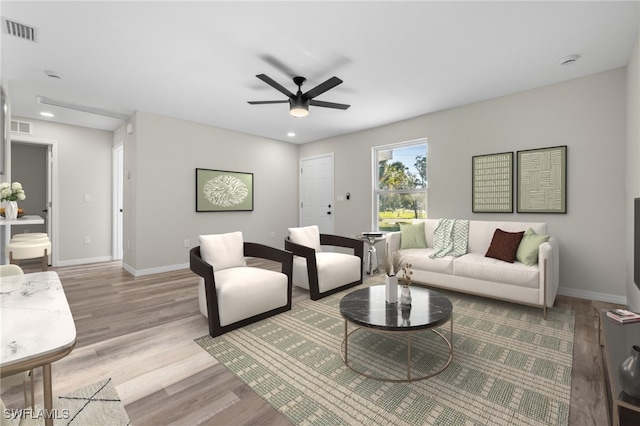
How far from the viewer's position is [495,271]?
303 centimetres

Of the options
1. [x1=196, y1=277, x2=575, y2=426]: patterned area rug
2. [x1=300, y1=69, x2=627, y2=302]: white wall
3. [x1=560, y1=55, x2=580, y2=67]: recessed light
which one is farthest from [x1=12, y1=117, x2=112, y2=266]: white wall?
[x1=560, y1=55, x2=580, y2=67]: recessed light

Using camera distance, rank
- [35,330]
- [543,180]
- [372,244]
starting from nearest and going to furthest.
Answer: [35,330]
[543,180]
[372,244]

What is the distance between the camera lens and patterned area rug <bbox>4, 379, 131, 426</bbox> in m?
1.50

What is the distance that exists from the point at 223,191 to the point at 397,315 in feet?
14.1

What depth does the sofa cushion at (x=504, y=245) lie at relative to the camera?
3.19 meters

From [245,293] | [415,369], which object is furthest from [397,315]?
[245,293]

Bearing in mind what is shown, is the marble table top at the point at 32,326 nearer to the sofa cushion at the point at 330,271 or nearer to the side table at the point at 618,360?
the side table at the point at 618,360

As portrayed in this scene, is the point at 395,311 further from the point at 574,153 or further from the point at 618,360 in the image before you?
the point at 574,153

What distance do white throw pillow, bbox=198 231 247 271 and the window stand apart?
2760 mm

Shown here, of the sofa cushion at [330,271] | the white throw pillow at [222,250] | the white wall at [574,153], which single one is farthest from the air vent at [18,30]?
the white wall at [574,153]

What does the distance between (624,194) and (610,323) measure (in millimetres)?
2102

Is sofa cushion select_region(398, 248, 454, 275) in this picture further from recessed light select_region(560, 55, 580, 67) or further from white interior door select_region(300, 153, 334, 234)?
white interior door select_region(300, 153, 334, 234)

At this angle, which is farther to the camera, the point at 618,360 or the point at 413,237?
the point at 413,237

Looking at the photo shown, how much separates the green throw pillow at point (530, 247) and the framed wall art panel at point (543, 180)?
587 millimetres
